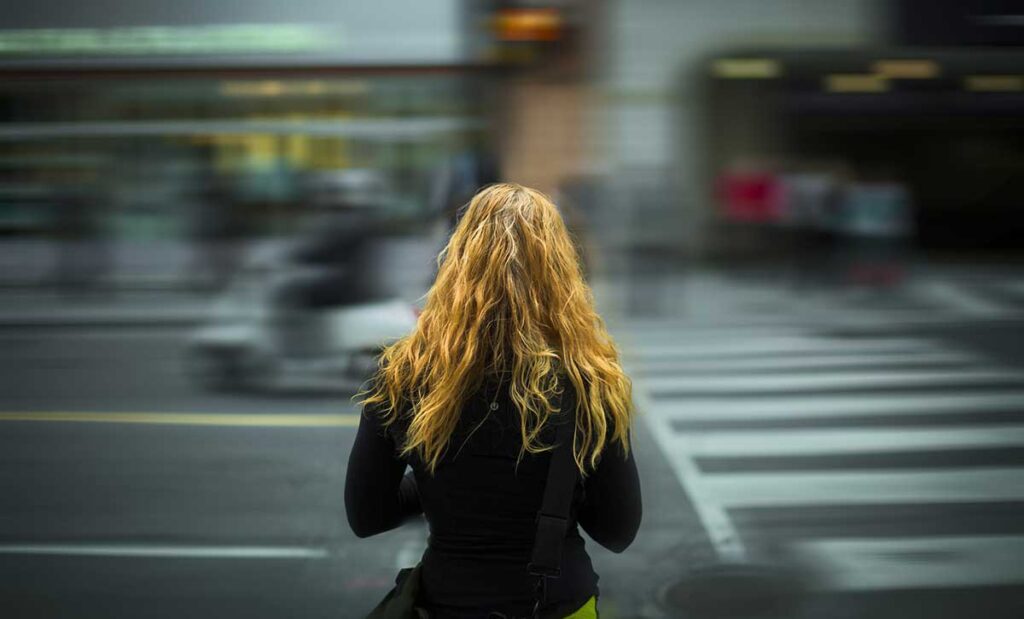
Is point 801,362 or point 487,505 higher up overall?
point 487,505

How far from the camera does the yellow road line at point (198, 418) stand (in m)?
7.05

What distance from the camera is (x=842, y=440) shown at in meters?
6.69

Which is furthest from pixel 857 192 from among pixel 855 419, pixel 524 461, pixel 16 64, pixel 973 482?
pixel 524 461

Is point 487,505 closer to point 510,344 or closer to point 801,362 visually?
point 510,344

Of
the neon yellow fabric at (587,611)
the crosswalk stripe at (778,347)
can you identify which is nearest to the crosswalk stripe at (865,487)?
the neon yellow fabric at (587,611)

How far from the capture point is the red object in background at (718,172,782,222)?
1067 centimetres

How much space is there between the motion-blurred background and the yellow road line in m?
0.05

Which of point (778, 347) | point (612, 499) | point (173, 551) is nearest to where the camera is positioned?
point (612, 499)

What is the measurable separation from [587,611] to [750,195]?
932cm

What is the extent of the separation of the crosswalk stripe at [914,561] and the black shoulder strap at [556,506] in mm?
2900

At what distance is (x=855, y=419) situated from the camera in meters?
7.25

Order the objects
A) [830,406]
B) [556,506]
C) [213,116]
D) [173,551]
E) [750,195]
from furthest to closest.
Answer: [213,116]
[750,195]
[830,406]
[173,551]
[556,506]

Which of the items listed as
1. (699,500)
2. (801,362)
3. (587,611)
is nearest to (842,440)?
(699,500)

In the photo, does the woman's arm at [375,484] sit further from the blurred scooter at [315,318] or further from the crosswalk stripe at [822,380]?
the crosswalk stripe at [822,380]
